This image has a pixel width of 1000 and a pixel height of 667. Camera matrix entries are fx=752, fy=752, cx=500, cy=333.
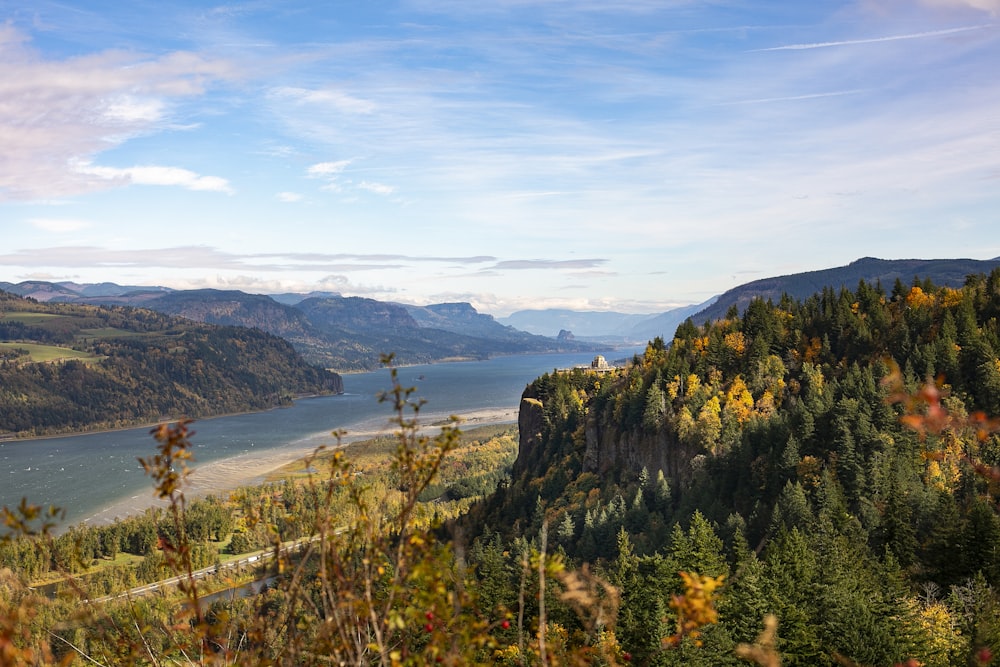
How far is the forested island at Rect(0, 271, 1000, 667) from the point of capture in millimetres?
8016

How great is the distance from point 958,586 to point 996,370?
1079 inches

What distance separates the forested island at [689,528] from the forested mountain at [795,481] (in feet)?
0.63

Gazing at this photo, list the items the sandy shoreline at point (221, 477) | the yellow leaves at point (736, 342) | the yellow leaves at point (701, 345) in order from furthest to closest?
the sandy shoreline at point (221, 477), the yellow leaves at point (701, 345), the yellow leaves at point (736, 342)

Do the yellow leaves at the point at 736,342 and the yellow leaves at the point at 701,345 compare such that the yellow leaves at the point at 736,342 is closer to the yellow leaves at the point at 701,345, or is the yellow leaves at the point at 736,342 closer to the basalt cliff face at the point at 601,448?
the yellow leaves at the point at 701,345

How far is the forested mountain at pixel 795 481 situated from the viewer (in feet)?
107

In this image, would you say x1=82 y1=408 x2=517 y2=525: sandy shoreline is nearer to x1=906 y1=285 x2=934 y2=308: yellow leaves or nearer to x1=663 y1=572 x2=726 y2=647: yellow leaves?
x1=906 y1=285 x2=934 y2=308: yellow leaves

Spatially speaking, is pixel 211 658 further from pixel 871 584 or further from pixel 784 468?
pixel 784 468

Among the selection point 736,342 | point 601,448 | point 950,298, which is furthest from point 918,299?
point 601,448

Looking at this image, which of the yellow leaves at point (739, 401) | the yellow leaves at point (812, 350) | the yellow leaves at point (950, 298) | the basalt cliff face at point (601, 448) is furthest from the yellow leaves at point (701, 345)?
the yellow leaves at point (950, 298)

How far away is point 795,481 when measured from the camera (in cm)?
5550

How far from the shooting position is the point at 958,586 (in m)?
38.4

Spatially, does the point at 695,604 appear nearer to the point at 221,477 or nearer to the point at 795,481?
the point at 795,481

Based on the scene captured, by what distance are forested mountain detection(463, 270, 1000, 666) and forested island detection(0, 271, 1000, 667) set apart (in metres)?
0.19

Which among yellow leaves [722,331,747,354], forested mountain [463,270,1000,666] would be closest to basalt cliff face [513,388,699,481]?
forested mountain [463,270,1000,666]
